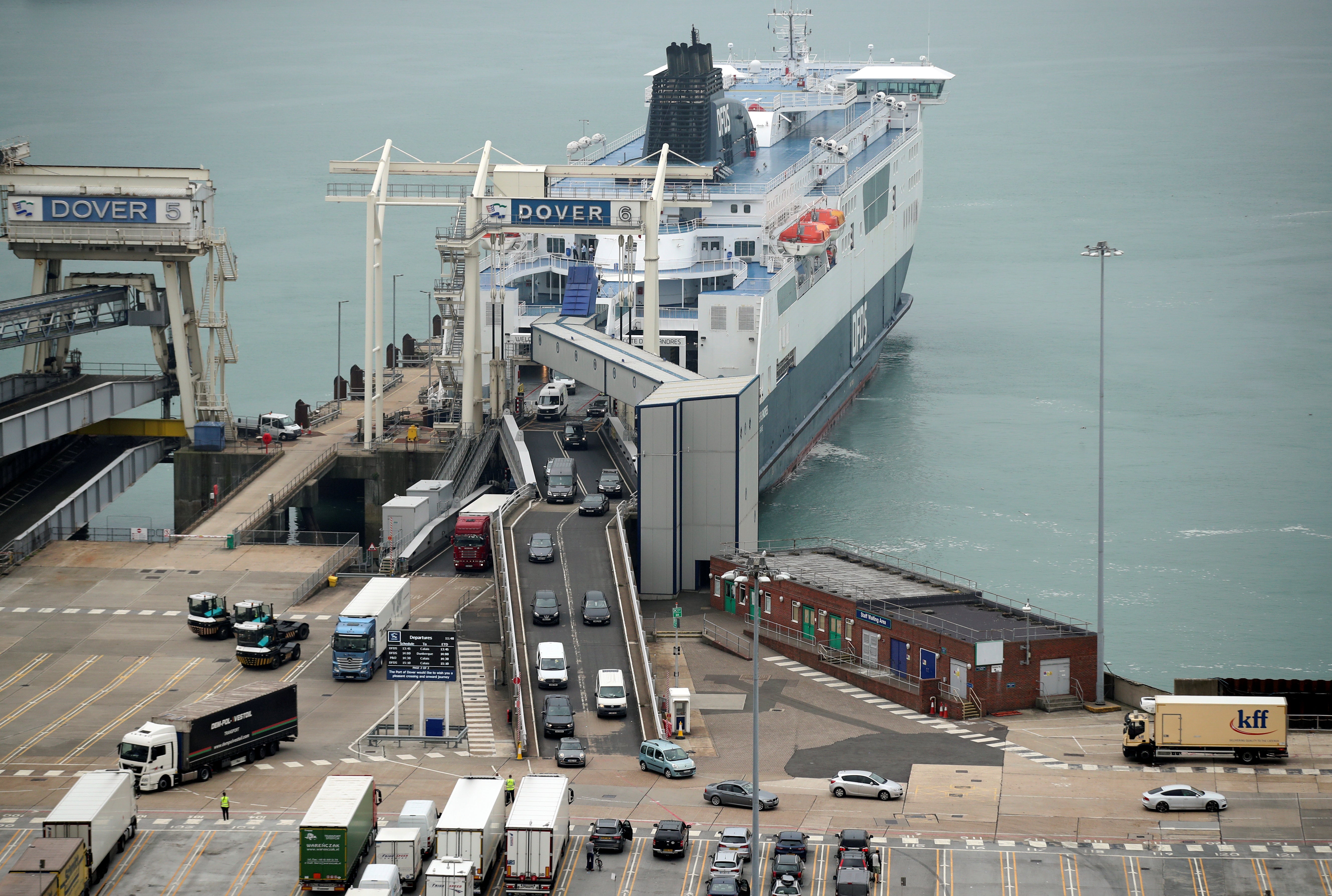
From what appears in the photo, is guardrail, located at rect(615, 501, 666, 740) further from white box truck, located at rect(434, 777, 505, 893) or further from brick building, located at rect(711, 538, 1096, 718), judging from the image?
white box truck, located at rect(434, 777, 505, 893)

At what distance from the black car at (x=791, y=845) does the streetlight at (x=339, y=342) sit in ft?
220

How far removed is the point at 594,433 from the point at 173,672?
30.5m

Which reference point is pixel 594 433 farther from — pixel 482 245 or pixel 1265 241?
pixel 1265 241

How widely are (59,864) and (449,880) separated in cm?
906

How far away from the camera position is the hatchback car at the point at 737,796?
49.9 metres

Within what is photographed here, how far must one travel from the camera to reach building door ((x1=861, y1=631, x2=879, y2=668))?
63.0 meters

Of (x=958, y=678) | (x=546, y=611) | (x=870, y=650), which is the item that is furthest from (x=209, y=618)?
(x=958, y=678)

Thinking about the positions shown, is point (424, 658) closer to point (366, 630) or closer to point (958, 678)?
point (366, 630)

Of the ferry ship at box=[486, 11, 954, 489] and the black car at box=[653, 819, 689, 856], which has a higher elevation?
the ferry ship at box=[486, 11, 954, 489]

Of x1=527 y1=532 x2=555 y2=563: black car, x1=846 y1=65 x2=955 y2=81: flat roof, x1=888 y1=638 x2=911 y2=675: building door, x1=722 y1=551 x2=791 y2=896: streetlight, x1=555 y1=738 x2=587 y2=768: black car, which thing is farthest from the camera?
x1=846 y1=65 x2=955 y2=81: flat roof

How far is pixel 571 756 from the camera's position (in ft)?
175

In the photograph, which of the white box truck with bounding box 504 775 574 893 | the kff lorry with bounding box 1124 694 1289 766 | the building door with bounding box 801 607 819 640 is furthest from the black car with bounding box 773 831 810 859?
the building door with bounding box 801 607 819 640

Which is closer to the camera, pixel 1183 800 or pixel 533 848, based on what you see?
pixel 533 848

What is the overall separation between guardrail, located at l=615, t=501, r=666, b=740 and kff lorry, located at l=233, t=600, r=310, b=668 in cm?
1218
